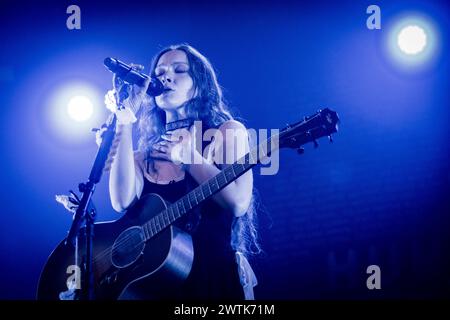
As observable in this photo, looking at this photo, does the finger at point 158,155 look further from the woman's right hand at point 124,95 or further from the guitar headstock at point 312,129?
the guitar headstock at point 312,129

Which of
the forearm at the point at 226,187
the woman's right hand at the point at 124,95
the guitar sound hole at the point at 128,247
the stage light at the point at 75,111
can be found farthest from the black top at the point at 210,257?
the stage light at the point at 75,111

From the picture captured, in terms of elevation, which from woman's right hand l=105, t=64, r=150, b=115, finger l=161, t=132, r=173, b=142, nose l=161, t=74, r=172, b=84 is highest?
nose l=161, t=74, r=172, b=84

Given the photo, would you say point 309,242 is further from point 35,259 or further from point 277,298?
point 35,259

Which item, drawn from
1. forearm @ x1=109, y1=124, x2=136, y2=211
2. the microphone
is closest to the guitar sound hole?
forearm @ x1=109, y1=124, x2=136, y2=211

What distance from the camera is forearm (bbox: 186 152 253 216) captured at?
234 centimetres

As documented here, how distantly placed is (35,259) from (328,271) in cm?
150

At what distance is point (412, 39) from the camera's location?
2.71m

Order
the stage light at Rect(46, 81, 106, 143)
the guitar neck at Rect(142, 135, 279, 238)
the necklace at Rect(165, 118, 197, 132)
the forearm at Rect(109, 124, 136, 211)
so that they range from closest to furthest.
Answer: the guitar neck at Rect(142, 135, 279, 238) → the forearm at Rect(109, 124, 136, 211) → the necklace at Rect(165, 118, 197, 132) → the stage light at Rect(46, 81, 106, 143)

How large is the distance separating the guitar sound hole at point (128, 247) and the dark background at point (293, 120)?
0.79ft

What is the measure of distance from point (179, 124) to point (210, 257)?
0.67 m

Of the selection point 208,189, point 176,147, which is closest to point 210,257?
point 208,189

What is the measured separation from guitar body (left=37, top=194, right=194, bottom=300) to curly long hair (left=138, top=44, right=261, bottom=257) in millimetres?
277

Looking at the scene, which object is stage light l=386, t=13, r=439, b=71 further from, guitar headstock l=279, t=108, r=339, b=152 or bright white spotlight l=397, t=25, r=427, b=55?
guitar headstock l=279, t=108, r=339, b=152
